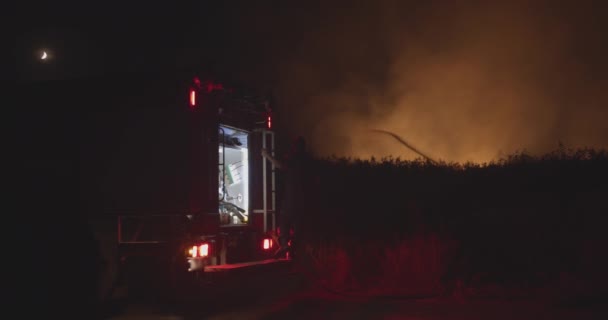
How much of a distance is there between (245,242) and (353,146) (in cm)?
1126

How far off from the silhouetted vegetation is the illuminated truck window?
1362 mm

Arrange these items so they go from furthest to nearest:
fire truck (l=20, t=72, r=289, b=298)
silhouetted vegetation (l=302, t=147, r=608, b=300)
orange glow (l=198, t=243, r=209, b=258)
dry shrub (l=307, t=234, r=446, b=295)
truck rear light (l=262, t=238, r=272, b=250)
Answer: silhouetted vegetation (l=302, t=147, r=608, b=300)
dry shrub (l=307, t=234, r=446, b=295)
truck rear light (l=262, t=238, r=272, b=250)
orange glow (l=198, t=243, r=209, b=258)
fire truck (l=20, t=72, r=289, b=298)

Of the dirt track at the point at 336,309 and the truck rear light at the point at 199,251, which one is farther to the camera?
the dirt track at the point at 336,309

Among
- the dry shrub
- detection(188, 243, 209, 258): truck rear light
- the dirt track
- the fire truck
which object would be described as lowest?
the dirt track

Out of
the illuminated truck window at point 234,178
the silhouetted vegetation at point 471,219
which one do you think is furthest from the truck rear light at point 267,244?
the silhouetted vegetation at point 471,219

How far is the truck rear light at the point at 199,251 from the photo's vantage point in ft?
22.5

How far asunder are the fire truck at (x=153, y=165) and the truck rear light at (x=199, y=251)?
1 centimetres

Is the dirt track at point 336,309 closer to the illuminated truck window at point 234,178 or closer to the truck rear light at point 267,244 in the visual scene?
the truck rear light at point 267,244

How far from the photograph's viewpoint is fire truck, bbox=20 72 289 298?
686cm

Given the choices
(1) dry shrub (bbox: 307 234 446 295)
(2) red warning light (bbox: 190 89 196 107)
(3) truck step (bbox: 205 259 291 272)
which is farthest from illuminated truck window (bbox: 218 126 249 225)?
(1) dry shrub (bbox: 307 234 446 295)

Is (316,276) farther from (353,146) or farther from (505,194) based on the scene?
(353,146)

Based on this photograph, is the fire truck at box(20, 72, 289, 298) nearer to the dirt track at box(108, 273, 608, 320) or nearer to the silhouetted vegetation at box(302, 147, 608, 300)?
the dirt track at box(108, 273, 608, 320)

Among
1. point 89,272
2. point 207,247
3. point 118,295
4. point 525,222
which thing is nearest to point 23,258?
point 89,272

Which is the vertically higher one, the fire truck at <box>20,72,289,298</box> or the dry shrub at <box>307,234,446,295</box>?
the fire truck at <box>20,72,289,298</box>
